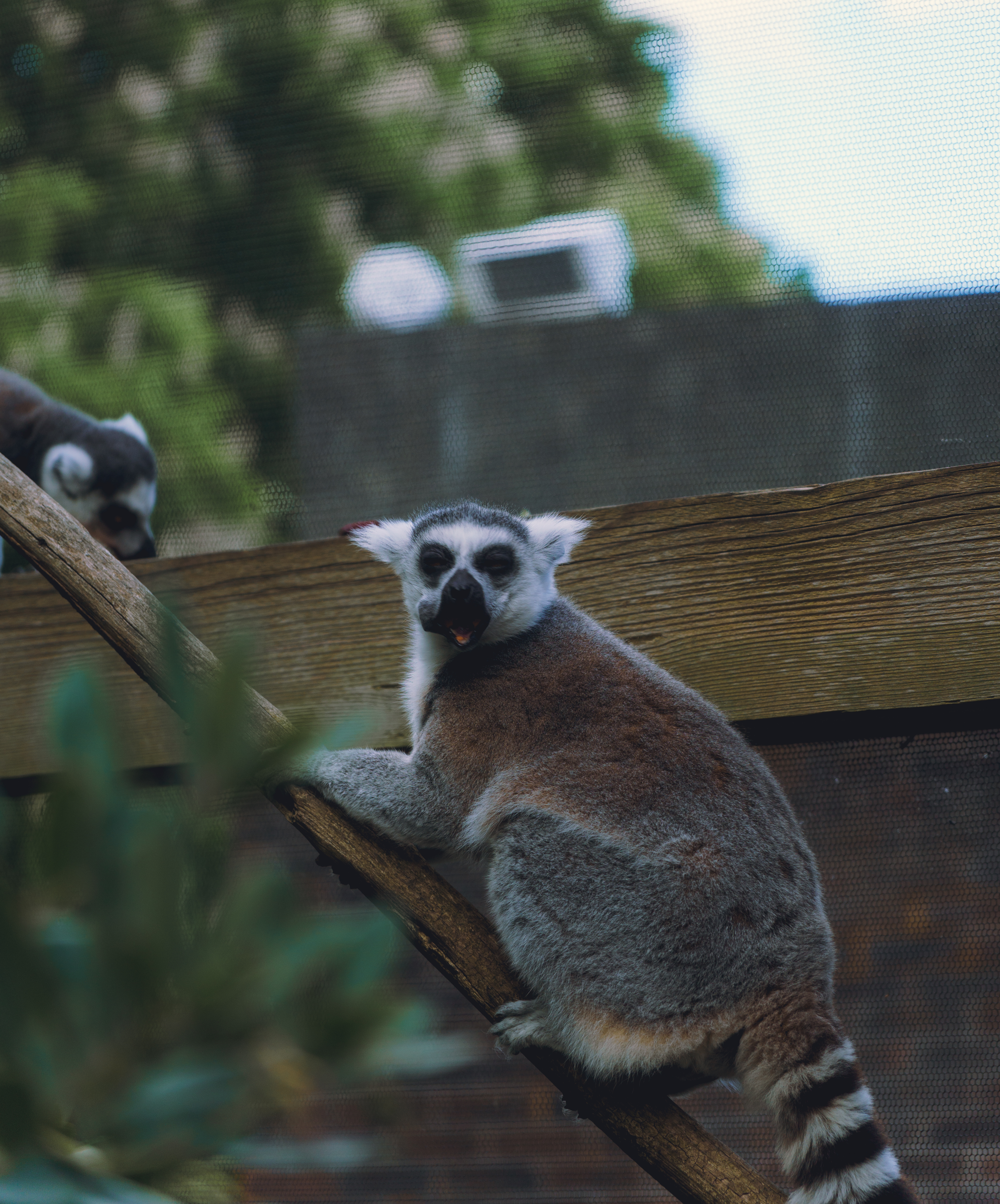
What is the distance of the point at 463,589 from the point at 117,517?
7.13 ft

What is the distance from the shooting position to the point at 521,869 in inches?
71.0

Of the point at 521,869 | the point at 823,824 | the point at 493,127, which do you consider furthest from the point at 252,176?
the point at 823,824

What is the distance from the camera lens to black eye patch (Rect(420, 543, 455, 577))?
7.35 ft

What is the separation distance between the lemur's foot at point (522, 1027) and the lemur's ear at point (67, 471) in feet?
9.68

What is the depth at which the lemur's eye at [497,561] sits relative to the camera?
89.0 inches

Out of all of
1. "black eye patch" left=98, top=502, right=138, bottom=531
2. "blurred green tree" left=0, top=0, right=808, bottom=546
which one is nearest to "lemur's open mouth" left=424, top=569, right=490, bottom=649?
"blurred green tree" left=0, top=0, right=808, bottom=546

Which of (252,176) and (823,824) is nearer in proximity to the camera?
(823,824)

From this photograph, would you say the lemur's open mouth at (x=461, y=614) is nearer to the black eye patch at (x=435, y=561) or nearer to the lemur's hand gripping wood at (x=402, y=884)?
the black eye patch at (x=435, y=561)

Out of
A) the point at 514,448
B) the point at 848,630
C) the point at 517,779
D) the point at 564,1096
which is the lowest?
the point at 564,1096

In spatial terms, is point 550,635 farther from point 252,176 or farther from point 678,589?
point 252,176

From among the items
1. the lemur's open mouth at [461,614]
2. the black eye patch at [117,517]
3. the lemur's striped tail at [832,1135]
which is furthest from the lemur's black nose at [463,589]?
the black eye patch at [117,517]

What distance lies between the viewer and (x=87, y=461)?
391cm

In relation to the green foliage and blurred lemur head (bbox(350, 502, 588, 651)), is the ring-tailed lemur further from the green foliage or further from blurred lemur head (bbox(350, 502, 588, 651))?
the green foliage

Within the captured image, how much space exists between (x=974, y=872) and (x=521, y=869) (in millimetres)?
811
